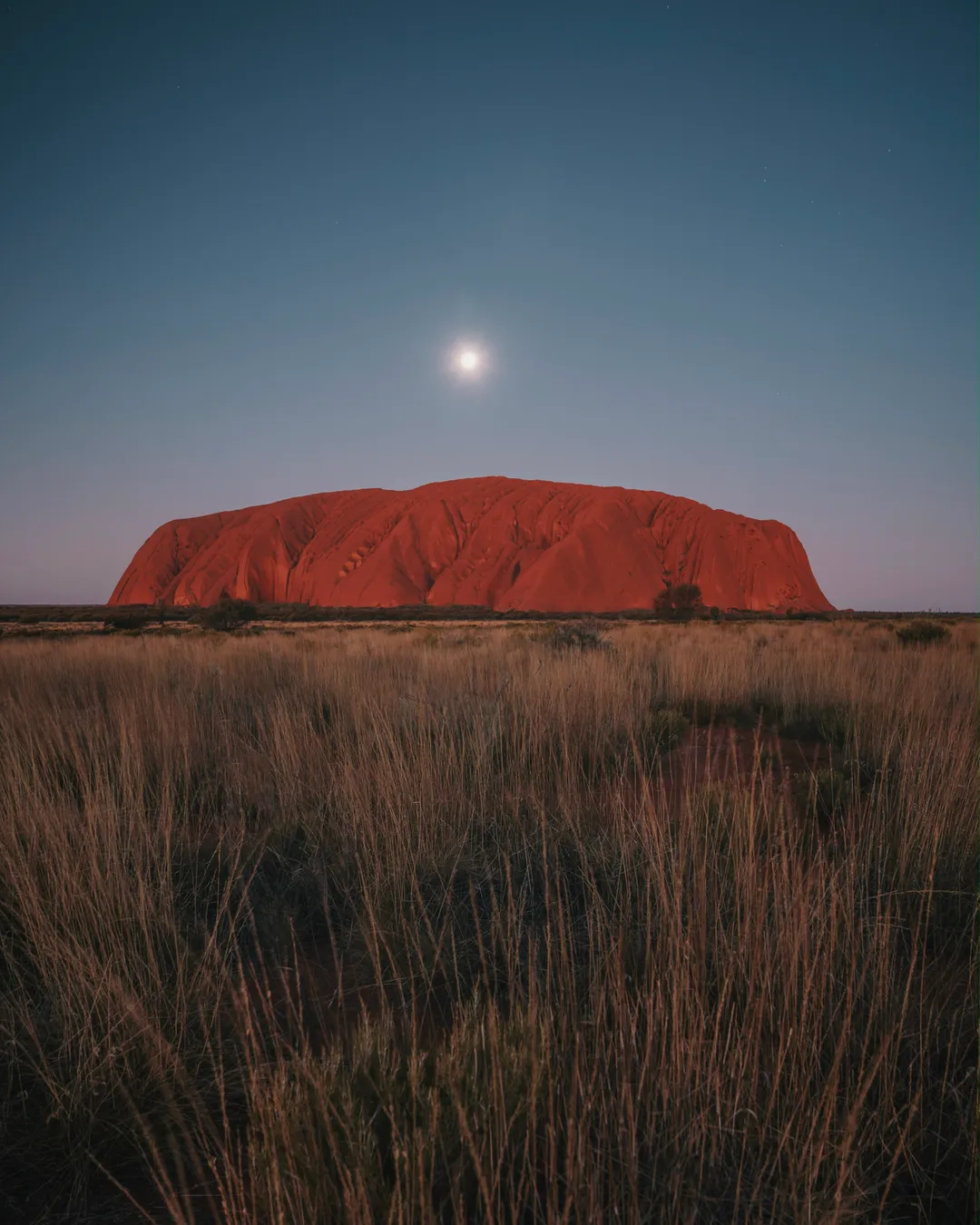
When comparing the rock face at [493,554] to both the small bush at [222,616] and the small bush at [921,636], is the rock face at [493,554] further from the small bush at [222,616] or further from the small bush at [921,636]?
the small bush at [921,636]

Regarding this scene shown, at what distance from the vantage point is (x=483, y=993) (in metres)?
1.83

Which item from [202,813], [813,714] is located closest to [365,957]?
[202,813]

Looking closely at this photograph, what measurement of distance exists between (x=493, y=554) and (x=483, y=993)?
7290 centimetres

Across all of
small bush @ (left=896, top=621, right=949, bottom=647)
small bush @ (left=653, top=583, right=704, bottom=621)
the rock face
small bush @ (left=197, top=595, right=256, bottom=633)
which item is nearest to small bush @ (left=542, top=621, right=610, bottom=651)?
small bush @ (left=896, top=621, right=949, bottom=647)

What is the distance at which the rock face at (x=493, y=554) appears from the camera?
223 feet

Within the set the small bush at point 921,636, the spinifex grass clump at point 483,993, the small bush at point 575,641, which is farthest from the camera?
the small bush at point 921,636

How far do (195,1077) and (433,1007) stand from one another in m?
0.69

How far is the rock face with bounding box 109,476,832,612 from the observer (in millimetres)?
67938

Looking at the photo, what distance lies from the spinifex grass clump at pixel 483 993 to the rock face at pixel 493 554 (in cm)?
6131

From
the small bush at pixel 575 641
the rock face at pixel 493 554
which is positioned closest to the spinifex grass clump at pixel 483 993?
the small bush at pixel 575 641

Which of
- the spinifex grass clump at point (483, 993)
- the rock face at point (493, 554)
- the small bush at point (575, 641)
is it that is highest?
the rock face at point (493, 554)

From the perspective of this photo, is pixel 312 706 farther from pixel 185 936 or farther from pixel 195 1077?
pixel 195 1077

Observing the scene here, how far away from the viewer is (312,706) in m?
6.10

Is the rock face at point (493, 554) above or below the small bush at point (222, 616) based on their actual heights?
above
